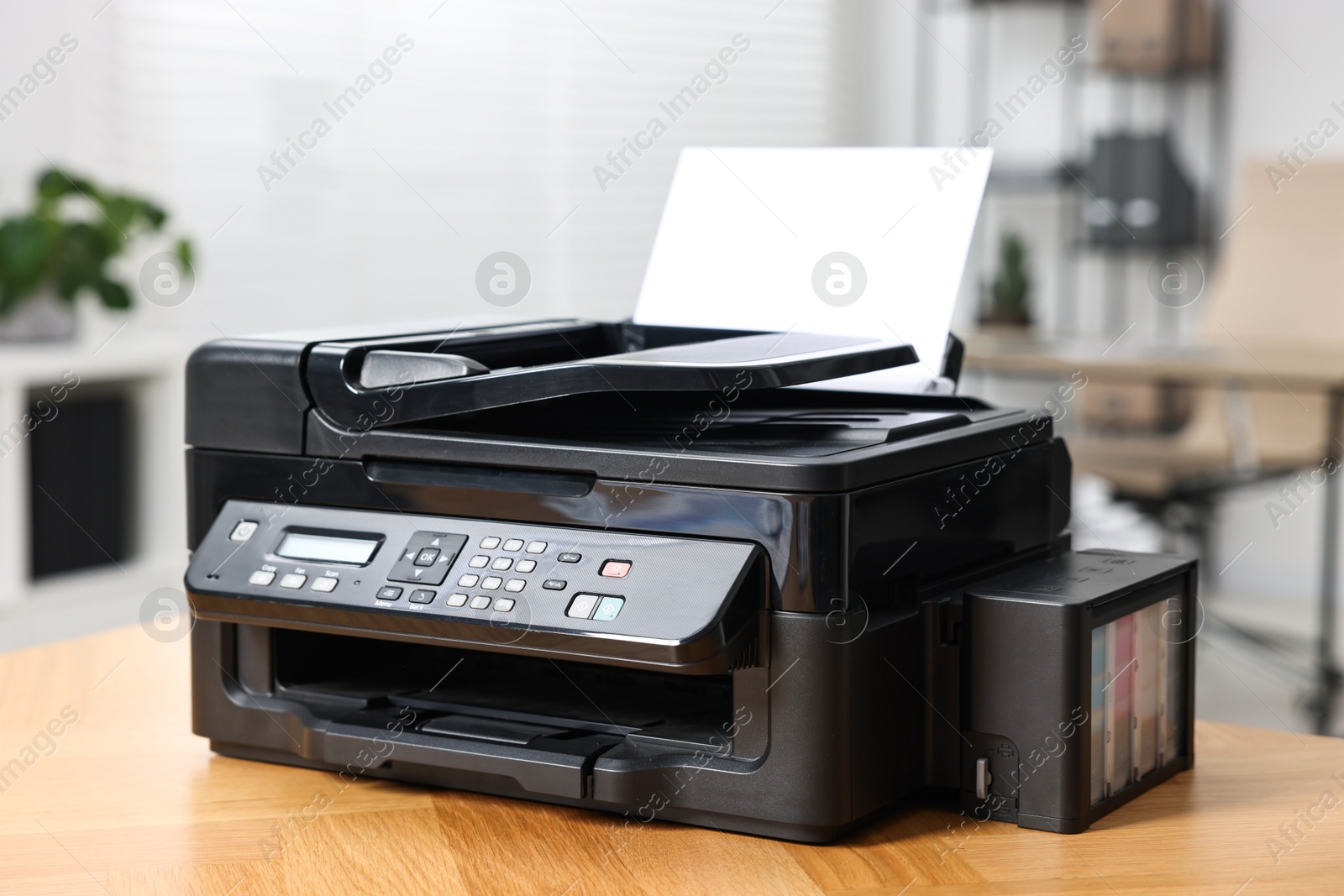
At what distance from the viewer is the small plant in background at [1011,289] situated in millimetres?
3953

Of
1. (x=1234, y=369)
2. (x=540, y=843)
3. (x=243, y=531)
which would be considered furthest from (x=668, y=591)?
(x=1234, y=369)

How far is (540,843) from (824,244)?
1.68ft

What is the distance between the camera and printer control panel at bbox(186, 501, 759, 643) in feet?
2.68

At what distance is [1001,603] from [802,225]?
391 mm

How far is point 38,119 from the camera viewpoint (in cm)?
274

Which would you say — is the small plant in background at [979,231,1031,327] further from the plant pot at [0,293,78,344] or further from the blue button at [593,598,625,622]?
the blue button at [593,598,625,622]

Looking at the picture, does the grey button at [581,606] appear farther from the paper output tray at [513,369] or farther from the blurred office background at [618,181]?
the blurred office background at [618,181]

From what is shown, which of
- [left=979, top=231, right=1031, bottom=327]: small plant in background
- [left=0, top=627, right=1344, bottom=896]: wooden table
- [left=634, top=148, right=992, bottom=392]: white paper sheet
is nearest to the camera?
[left=0, top=627, right=1344, bottom=896]: wooden table

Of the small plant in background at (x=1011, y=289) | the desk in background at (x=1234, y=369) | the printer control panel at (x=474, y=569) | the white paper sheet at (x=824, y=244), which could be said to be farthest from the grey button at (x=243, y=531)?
the small plant in background at (x=1011, y=289)

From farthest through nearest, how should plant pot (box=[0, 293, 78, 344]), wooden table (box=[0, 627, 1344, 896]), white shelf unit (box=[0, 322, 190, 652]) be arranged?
plant pot (box=[0, 293, 78, 344]) → white shelf unit (box=[0, 322, 190, 652]) → wooden table (box=[0, 627, 1344, 896])

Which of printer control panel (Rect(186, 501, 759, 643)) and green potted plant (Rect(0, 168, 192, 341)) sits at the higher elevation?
green potted plant (Rect(0, 168, 192, 341))

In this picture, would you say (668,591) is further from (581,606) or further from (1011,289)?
(1011,289)

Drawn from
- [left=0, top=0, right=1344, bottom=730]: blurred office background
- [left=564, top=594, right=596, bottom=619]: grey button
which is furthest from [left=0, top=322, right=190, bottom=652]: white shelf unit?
[left=564, top=594, right=596, bottom=619]: grey button

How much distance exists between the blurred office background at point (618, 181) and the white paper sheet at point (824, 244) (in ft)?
5.36
